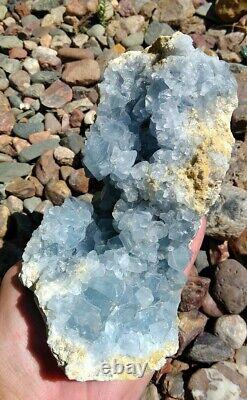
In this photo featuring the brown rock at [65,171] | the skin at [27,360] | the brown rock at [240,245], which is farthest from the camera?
the brown rock at [65,171]

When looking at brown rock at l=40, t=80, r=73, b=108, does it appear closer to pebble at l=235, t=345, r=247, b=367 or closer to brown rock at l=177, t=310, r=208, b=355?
brown rock at l=177, t=310, r=208, b=355

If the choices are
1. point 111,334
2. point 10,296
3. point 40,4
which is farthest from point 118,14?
point 111,334

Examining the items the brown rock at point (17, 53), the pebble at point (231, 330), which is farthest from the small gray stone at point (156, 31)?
the pebble at point (231, 330)

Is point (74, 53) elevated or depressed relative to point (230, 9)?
depressed

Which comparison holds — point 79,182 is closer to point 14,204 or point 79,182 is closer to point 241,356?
point 14,204

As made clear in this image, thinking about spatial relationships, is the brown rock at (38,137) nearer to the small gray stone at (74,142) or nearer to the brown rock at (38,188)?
the small gray stone at (74,142)

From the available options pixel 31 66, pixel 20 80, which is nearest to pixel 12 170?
pixel 20 80

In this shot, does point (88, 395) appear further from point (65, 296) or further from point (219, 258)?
point (219, 258)
